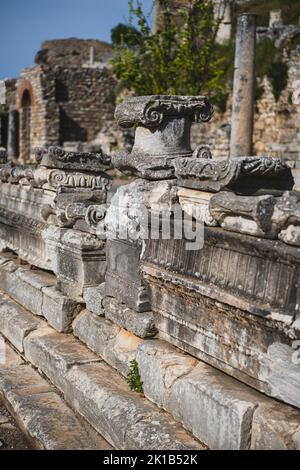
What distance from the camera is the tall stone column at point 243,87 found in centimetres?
1348

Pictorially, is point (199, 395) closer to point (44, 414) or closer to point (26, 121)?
point (44, 414)

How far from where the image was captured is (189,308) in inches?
129

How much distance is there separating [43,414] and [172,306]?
1033 millimetres

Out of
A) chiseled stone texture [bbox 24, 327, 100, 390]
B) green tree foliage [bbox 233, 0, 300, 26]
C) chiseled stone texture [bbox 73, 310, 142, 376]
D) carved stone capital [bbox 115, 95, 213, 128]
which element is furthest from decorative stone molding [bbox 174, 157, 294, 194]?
green tree foliage [bbox 233, 0, 300, 26]

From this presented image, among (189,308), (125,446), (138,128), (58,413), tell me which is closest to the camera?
(125,446)

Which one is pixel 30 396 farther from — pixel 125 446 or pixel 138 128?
pixel 138 128

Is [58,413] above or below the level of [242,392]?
→ below

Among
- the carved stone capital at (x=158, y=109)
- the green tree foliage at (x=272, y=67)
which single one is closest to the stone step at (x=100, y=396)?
the carved stone capital at (x=158, y=109)

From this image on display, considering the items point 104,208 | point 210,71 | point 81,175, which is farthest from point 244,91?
point 104,208

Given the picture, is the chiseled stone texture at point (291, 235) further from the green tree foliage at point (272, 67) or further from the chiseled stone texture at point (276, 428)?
the green tree foliage at point (272, 67)

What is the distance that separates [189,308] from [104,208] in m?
1.38

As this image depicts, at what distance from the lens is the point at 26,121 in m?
31.5

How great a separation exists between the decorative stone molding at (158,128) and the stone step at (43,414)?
1591mm

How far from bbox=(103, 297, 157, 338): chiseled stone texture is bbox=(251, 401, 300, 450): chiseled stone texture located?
1.09 m
